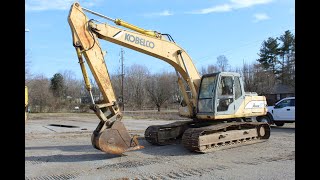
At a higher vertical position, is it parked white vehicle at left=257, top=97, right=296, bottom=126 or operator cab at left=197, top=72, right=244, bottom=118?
operator cab at left=197, top=72, right=244, bottom=118

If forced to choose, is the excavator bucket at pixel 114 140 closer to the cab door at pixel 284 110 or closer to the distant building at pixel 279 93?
the cab door at pixel 284 110

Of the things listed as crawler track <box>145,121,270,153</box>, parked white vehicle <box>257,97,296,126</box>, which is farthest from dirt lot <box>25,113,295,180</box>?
parked white vehicle <box>257,97,296,126</box>

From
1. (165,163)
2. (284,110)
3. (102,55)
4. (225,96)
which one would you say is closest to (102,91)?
(102,55)

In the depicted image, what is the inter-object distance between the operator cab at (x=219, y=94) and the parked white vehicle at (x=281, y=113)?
7.83m

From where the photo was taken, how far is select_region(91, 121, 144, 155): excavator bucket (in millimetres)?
9095

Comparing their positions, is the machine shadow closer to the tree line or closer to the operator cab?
the operator cab

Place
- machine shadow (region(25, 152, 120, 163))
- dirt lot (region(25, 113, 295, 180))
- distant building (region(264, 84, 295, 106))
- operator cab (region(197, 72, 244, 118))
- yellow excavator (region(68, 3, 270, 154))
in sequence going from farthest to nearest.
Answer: distant building (region(264, 84, 295, 106)), operator cab (region(197, 72, 244, 118)), machine shadow (region(25, 152, 120, 163)), yellow excavator (region(68, 3, 270, 154)), dirt lot (region(25, 113, 295, 180))

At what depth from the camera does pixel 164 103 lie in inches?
2606

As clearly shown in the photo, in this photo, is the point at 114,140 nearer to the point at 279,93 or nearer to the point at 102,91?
the point at 102,91

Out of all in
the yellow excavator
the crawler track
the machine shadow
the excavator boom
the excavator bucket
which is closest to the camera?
the excavator bucket

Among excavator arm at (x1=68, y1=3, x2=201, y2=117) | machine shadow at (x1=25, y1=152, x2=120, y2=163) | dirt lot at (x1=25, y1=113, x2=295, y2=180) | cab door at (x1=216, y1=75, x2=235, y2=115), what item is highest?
excavator arm at (x1=68, y1=3, x2=201, y2=117)
